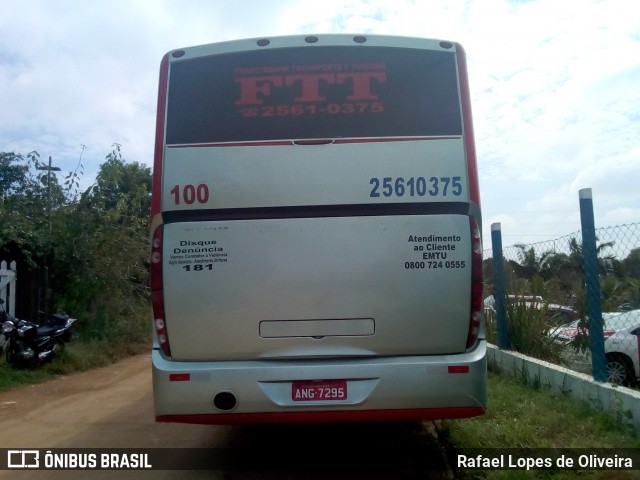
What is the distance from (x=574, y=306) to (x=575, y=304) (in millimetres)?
55

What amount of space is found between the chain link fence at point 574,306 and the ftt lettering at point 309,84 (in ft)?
8.11

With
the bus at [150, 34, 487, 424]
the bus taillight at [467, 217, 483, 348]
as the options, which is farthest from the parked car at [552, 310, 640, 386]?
the bus at [150, 34, 487, 424]

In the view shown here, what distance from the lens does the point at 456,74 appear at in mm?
5168

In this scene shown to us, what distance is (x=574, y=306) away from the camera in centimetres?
779

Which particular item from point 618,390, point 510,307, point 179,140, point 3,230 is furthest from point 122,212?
point 618,390

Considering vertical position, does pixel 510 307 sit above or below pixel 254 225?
below

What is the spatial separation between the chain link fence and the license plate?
2.59m

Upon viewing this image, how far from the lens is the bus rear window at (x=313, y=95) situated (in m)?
5.04

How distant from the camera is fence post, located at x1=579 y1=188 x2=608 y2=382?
5980mm

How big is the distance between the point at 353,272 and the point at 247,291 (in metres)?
0.77

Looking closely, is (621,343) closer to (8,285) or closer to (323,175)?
(323,175)

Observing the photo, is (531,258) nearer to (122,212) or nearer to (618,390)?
(618,390)

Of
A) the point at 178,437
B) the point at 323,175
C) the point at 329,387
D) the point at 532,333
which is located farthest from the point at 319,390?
the point at 532,333

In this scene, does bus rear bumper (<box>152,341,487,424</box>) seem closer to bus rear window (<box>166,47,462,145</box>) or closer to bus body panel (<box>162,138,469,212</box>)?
bus body panel (<box>162,138,469,212</box>)
